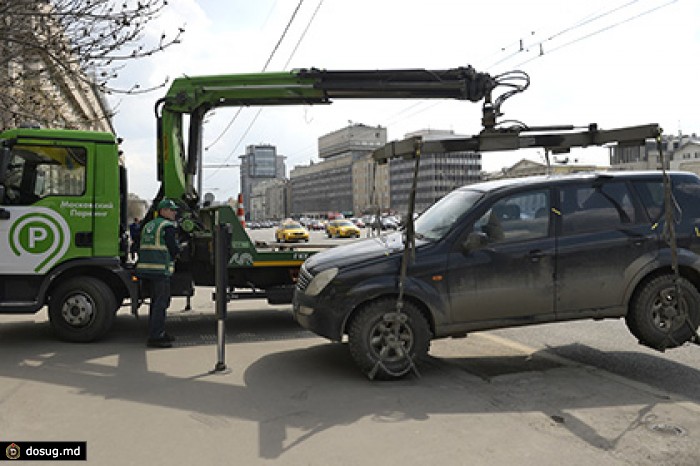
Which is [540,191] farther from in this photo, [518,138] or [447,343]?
[447,343]

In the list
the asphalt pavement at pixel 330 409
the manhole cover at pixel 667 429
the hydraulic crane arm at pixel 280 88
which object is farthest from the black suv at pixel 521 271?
the hydraulic crane arm at pixel 280 88

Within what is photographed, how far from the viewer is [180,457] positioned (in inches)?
146

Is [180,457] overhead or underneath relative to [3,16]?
underneath

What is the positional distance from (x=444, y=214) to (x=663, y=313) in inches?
96.7

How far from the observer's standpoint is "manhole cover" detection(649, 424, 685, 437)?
A: 400cm

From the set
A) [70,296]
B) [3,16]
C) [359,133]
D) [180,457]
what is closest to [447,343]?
[180,457]

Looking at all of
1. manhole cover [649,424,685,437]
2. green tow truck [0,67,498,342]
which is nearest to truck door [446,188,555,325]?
manhole cover [649,424,685,437]

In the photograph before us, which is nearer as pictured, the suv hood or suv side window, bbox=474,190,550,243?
the suv hood

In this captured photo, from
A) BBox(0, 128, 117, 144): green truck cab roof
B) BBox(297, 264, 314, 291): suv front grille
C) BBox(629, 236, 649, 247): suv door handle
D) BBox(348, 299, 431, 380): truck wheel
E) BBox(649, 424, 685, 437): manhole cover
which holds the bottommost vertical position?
BBox(649, 424, 685, 437): manhole cover

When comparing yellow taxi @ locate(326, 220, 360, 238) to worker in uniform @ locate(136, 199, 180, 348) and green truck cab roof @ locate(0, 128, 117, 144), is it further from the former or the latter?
worker in uniform @ locate(136, 199, 180, 348)

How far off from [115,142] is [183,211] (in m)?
1.36

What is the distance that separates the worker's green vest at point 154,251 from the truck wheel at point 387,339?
2.73 m

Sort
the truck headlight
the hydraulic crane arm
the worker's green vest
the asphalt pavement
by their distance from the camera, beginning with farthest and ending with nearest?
the hydraulic crane arm, the worker's green vest, the truck headlight, the asphalt pavement

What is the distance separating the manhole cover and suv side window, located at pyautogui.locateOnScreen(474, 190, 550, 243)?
2.10m
